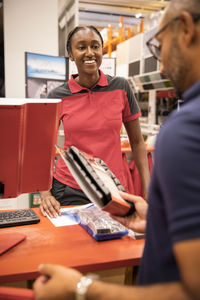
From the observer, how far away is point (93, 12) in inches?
336

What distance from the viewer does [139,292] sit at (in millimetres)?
638

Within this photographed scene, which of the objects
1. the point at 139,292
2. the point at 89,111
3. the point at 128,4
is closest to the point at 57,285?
the point at 139,292

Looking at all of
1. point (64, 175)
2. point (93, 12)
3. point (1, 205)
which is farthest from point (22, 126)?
point (93, 12)

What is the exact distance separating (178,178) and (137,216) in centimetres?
62

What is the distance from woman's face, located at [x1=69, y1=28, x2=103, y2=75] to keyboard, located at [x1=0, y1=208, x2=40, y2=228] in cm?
99

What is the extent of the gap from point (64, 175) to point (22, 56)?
100 inches

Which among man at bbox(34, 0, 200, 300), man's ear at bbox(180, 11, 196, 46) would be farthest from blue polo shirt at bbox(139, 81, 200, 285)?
man's ear at bbox(180, 11, 196, 46)

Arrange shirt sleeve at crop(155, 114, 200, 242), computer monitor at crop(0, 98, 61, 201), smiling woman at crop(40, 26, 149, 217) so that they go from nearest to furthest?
shirt sleeve at crop(155, 114, 200, 242), computer monitor at crop(0, 98, 61, 201), smiling woman at crop(40, 26, 149, 217)

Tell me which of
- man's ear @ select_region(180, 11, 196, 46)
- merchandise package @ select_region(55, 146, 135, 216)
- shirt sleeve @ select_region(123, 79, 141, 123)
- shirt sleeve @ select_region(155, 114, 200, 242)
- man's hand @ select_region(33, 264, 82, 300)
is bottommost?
man's hand @ select_region(33, 264, 82, 300)

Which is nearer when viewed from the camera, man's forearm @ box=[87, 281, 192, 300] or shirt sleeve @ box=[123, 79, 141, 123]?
man's forearm @ box=[87, 281, 192, 300]

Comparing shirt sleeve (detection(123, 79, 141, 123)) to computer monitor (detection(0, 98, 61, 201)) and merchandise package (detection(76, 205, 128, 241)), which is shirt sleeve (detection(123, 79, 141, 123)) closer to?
merchandise package (detection(76, 205, 128, 241))

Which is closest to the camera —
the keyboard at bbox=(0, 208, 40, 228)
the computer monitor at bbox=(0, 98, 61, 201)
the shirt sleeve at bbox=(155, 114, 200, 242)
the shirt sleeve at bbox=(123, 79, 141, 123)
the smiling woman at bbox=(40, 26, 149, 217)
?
the shirt sleeve at bbox=(155, 114, 200, 242)

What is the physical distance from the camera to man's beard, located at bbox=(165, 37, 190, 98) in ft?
2.31

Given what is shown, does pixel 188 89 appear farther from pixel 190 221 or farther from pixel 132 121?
pixel 132 121
